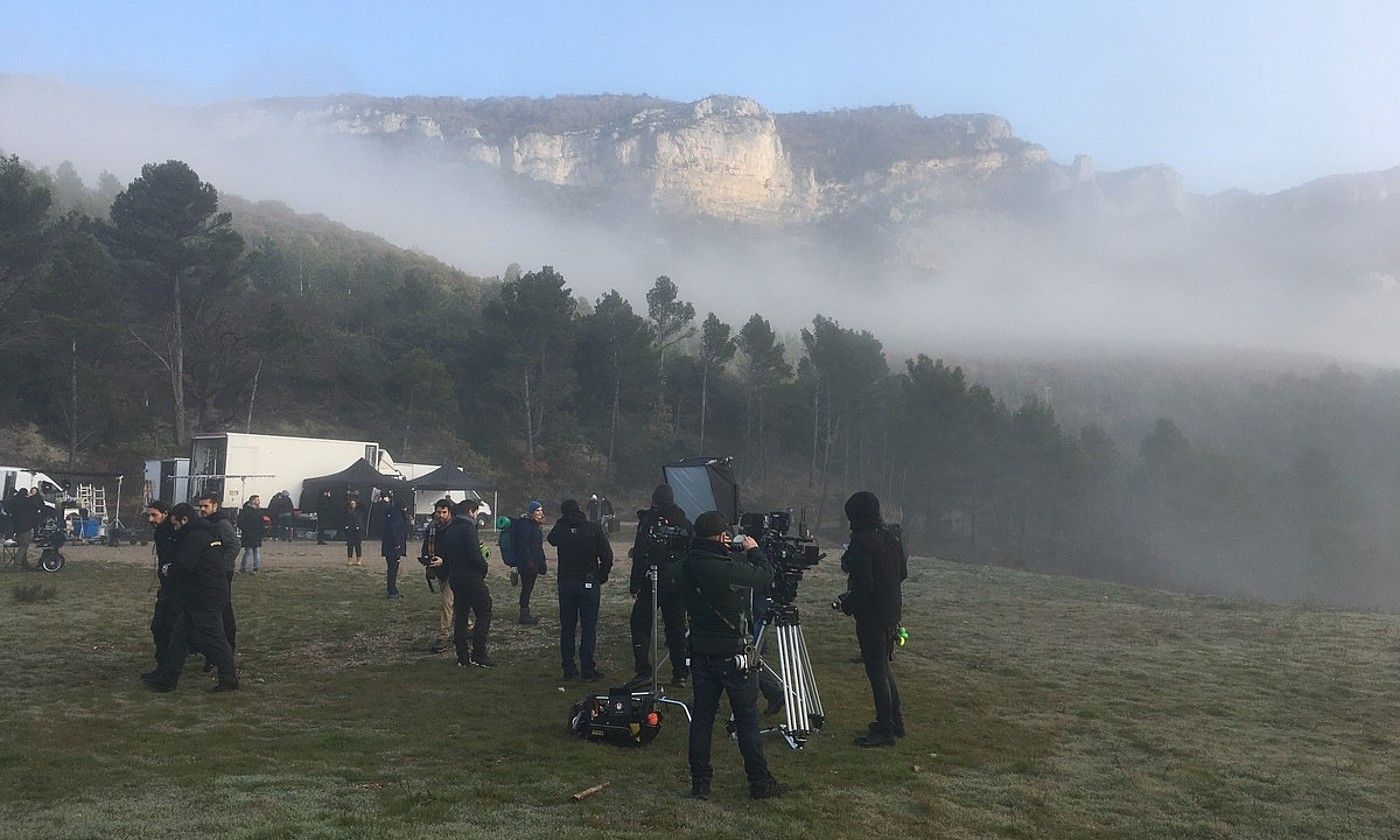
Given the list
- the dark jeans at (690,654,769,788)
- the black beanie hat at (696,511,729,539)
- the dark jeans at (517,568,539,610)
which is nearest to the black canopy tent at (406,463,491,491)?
the dark jeans at (517,568,539,610)

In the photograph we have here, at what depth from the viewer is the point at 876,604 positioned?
23.7 ft

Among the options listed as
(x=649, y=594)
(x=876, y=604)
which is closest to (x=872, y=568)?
(x=876, y=604)

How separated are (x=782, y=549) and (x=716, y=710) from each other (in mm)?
2214

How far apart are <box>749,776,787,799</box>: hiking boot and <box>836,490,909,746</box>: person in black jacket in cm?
147

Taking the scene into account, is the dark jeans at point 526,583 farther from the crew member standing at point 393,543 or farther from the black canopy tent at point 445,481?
the black canopy tent at point 445,481

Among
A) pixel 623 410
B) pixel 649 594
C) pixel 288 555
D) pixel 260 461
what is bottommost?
pixel 288 555

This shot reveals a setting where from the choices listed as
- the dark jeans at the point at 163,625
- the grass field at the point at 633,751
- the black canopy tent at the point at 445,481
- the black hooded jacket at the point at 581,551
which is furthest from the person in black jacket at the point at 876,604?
the black canopy tent at the point at 445,481

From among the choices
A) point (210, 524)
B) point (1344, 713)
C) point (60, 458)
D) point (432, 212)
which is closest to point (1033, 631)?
point (1344, 713)

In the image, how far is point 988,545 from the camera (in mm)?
60156

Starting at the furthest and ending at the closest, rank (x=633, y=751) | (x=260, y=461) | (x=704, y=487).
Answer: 1. (x=260, y=461)
2. (x=704, y=487)
3. (x=633, y=751)

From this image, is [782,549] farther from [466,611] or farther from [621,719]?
[466,611]

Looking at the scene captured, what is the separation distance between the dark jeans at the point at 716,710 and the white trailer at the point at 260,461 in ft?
83.7

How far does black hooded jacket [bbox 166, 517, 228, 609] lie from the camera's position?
28.2 feet

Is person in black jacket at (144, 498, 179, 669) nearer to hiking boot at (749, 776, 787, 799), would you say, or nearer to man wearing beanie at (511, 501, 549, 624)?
man wearing beanie at (511, 501, 549, 624)
